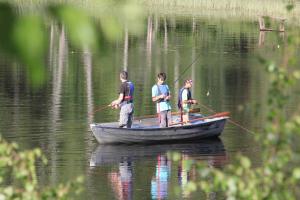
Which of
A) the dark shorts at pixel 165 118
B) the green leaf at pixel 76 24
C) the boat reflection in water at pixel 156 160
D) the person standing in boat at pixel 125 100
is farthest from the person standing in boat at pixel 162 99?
the green leaf at pixel 76 24

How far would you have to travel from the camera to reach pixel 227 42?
174ft

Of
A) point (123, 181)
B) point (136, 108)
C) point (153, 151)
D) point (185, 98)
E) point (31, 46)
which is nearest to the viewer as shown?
point (31, 46)

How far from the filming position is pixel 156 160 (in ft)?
62.8

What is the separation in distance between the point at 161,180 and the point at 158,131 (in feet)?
12.2

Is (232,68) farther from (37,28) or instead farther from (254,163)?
(37,28)

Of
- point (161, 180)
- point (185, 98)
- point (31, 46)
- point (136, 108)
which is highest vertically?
point (31, 46)

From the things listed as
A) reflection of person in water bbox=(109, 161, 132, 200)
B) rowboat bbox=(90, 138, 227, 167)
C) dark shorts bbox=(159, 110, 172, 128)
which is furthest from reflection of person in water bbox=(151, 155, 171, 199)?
dark shorts bbox=(159, 110, 172, 128)

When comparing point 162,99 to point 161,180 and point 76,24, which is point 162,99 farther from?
point 76,24

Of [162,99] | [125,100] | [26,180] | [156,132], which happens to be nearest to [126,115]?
[125,100]

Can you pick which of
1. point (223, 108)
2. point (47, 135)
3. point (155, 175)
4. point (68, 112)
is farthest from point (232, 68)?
point (155, 175)

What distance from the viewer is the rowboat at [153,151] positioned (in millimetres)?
19172

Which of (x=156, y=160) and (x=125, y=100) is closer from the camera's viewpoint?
(x=156, y=160)

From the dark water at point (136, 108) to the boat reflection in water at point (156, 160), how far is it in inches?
0.9

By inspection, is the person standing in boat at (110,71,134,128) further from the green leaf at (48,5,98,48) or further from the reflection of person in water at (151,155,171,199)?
the green leaf at (48,5,98,48)
